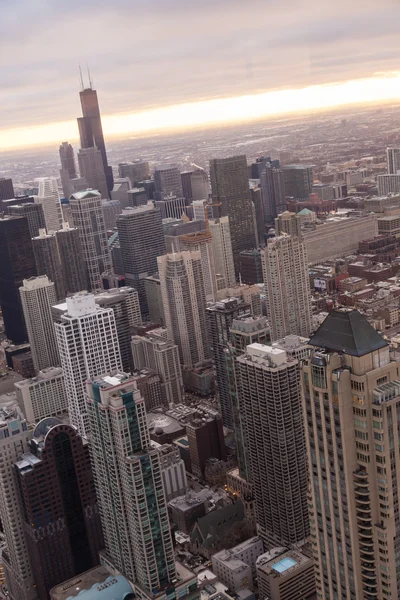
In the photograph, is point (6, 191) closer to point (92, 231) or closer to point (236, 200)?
point (92, 231)

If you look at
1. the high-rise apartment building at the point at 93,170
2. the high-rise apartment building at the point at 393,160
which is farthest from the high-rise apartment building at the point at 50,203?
the high-rise apartment building at the point at 393,160

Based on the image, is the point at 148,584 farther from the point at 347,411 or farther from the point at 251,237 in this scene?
the point at 251,237

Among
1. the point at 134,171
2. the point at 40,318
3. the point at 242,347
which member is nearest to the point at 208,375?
the point at 242,347

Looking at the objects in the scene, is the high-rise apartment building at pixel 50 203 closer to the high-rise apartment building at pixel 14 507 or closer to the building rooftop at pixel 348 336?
the high-rise apartment building at pixel 14 507

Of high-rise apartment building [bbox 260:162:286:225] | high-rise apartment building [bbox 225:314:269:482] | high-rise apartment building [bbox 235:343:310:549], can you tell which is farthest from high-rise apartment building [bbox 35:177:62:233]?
high-rise apartment building [bbox 235:343:310:549]

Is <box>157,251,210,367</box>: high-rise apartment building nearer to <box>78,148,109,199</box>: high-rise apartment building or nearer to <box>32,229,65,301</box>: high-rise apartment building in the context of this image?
<box>32,229,65,301</box>: high-rise apartment building

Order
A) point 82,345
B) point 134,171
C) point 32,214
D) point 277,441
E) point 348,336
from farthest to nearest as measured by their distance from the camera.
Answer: point 134,171 → point 32,214 → point 82,345 → point 277,441 → point 348,336

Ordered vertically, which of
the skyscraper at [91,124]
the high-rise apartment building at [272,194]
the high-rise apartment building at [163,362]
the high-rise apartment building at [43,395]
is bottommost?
the high-rise apartment building at [163,362]
